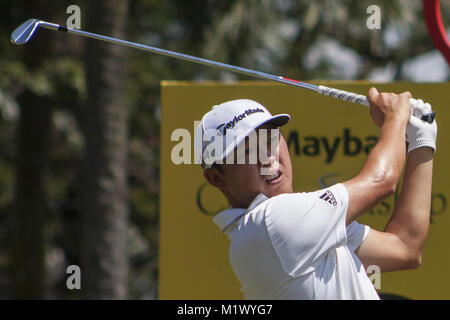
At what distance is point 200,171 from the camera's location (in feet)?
14.5

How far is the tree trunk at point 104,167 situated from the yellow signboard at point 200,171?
9.08ft

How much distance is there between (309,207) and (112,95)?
4.92m

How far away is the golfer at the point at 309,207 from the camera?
9.12 ft

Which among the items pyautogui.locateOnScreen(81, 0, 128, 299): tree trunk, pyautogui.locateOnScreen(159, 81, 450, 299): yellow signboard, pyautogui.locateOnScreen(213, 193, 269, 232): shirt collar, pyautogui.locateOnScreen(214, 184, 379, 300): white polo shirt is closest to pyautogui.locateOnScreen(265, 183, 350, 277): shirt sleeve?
pyautogui.locateOnScreen(214, 184, 379, 300): white polo shirt

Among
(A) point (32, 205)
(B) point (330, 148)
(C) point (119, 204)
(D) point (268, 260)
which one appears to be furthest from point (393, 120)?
(A) point (32, 205)

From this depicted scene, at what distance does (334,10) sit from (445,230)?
7475mm

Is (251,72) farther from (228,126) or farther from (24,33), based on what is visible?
(24,33)

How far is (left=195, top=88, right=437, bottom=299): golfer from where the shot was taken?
278 centimetres

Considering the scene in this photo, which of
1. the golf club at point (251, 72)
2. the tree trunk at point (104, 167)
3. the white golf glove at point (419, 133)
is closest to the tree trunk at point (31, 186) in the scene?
the tree trunk at point (104, 167)

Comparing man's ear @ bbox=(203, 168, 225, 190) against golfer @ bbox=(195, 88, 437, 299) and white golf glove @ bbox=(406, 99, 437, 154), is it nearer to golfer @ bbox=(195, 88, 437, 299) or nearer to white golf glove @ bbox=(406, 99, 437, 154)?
golfer @ bbox=(195, 88, 437, 299)

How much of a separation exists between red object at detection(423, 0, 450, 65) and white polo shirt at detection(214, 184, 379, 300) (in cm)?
158

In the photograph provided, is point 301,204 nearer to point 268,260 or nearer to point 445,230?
point 268,260

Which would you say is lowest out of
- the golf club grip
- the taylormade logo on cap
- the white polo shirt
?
the white polo shirt
